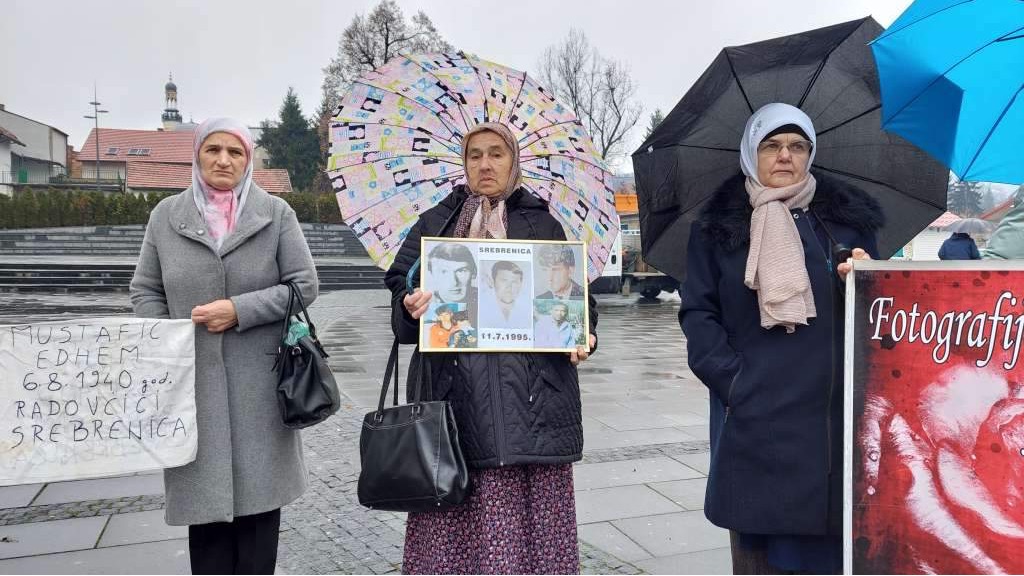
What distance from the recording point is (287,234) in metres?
2.89

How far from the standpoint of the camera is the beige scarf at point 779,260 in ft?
7.48

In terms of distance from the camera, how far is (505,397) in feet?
8.39

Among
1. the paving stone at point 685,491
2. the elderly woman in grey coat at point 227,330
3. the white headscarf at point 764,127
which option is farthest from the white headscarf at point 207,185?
the paving stone at point 685,491

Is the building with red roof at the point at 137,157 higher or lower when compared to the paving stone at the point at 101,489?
higher

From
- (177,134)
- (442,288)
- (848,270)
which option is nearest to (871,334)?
(848,270)

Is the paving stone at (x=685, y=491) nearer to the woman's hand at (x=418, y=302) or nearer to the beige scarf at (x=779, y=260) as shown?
the beige scarf at (x=779, y=260)

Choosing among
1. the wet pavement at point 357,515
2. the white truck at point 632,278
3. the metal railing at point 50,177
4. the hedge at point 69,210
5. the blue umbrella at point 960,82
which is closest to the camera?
the blue umbrella at point 960,82

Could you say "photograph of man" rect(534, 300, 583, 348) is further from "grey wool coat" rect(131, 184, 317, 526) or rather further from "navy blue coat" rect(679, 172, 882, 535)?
"grey wool coat" rect(131, 184, 317, 526)

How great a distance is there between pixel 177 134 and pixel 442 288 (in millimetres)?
88698

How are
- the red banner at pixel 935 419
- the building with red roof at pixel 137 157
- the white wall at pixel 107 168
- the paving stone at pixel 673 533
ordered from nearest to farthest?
1. the red banner at pixel 935 419
2. the paving stone at pixel 673 533
3. the building with red roof at pixel 137 157
4. the white wall at pixel 107 168

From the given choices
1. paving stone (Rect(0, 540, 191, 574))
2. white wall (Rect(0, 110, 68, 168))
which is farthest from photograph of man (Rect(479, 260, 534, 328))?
white wall (Rect(0, 110, 68, 168))

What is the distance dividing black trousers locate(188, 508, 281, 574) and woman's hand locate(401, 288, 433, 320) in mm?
1001

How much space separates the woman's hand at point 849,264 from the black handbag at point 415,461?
4.23 ft

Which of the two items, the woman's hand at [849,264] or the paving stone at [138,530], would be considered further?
the paving stone at [138,530]
